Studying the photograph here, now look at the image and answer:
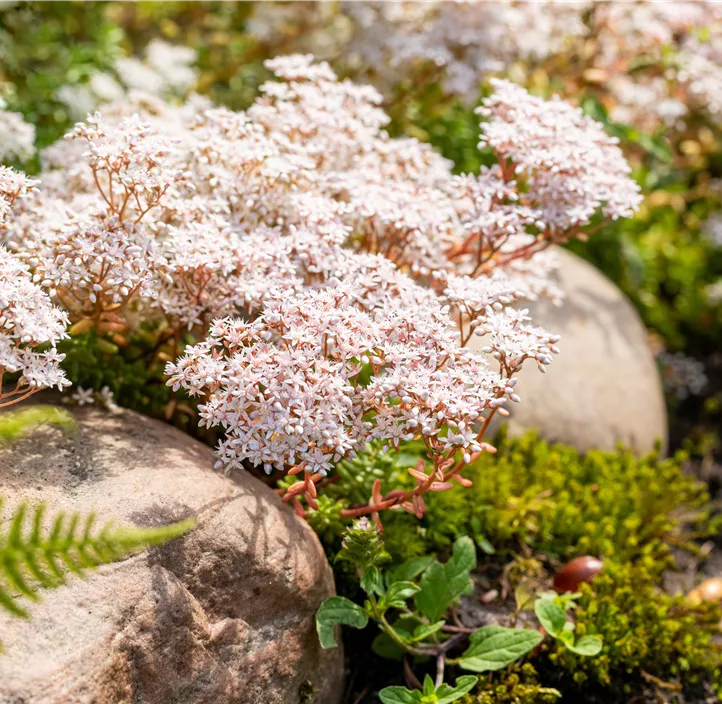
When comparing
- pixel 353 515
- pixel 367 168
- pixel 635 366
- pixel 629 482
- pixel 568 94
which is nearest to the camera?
pixel 353 515

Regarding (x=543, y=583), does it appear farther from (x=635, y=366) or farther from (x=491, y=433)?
(x=635, y=366)

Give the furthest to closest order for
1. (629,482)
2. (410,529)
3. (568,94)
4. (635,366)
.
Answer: (568,94) → (635,366) → (629,482) → (410,529)

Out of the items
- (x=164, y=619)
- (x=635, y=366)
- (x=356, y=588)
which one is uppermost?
(x=635, y=366)

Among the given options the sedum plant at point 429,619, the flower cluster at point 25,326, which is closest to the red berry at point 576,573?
the sedum plant at point 429,619

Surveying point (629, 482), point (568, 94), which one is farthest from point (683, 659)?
point (568, 94)

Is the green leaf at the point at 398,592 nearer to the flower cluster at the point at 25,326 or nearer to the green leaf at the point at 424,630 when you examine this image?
the green leaf at the point at 424,630

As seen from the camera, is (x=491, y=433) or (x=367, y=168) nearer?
→ (x=367, y=168)

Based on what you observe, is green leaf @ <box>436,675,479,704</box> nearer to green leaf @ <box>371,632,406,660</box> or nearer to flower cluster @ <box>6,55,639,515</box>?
green leaf @ <box>371,632,406,660</box>
